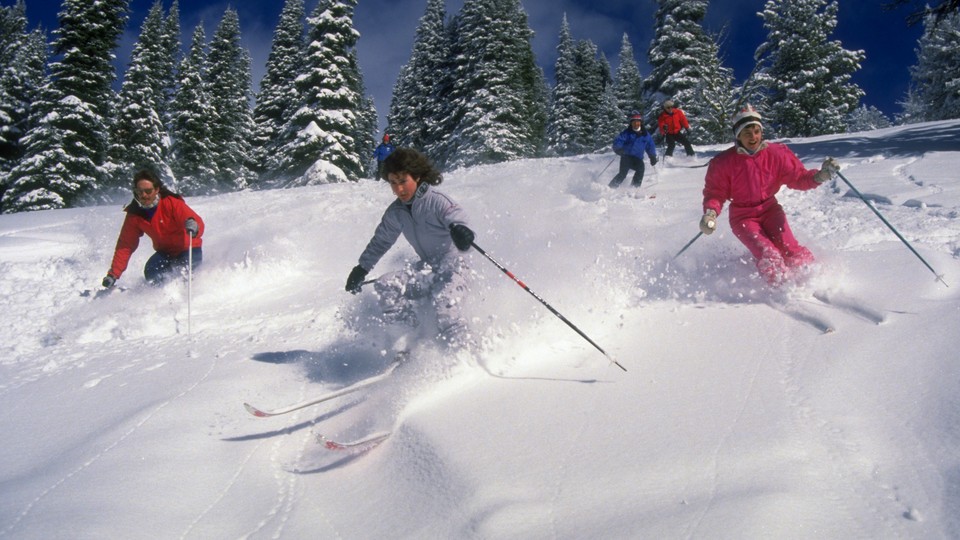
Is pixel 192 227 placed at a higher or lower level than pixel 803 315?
higher

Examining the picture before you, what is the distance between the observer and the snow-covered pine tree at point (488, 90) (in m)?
29.1

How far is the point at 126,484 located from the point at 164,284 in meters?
4.96

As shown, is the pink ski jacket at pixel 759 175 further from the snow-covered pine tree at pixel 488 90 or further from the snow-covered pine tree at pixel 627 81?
the snow-covered pine tree at pixel 627 81

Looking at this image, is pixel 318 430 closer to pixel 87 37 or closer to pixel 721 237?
pixel 721 237

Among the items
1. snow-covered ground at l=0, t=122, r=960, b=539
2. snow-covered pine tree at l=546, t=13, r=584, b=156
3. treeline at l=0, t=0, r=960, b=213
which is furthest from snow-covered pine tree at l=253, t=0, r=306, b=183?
snow-covered ground at l=0, t=122, r=960, b=539

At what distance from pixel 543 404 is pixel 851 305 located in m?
2.61

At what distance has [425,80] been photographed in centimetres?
3716

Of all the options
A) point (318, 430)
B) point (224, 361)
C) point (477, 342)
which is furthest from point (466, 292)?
point (224, 361)

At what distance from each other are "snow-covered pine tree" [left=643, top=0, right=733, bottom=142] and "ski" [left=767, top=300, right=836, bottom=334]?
25.3m

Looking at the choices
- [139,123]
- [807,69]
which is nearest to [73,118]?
[139,123]

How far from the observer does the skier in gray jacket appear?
429cm

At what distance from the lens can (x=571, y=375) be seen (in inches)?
142

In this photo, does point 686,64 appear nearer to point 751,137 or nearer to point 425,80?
point 425,80

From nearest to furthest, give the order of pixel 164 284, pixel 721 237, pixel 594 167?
1. pixel 721 237
2. pixel 164 284
3. pixel 594 167
